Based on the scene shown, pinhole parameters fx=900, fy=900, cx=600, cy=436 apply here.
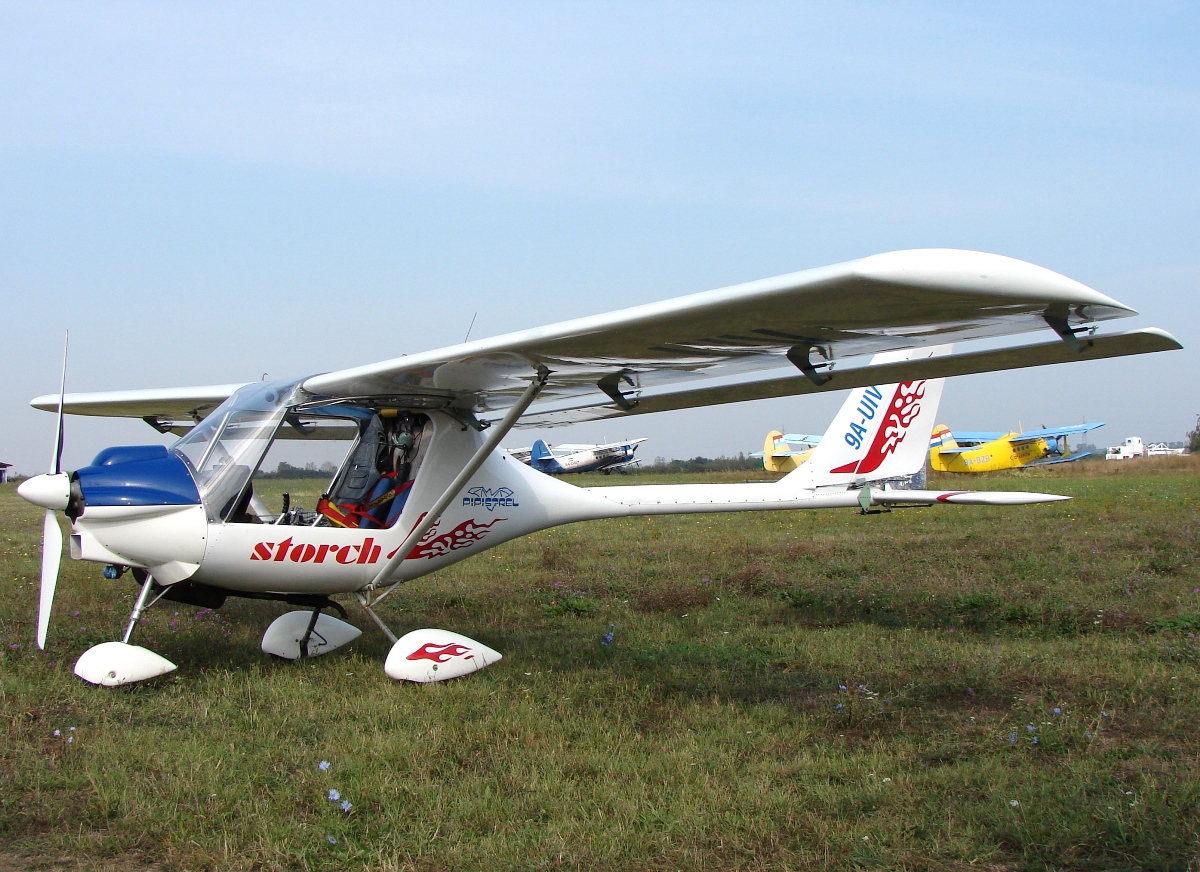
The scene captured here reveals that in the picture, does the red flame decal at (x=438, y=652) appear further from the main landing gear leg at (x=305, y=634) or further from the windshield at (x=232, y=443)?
the windshield at (x=232, y=443)

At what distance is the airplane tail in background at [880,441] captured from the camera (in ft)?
27.9

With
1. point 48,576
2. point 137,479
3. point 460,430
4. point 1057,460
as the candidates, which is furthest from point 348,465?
point 1057,460

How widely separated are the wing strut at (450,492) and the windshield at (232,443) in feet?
3.78

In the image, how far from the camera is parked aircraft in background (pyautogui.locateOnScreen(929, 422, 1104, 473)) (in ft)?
129

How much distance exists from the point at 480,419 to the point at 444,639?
83.9 inches

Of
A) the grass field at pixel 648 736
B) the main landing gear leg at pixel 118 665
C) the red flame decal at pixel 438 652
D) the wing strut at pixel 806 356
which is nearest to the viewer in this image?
the grass field at pixel 648 736

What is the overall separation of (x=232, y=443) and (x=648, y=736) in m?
3.32

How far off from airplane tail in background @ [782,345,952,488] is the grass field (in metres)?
1.16

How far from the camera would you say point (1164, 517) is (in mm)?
13250

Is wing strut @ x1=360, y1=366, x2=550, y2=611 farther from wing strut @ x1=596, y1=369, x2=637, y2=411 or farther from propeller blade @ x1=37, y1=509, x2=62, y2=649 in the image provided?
propeller blade @ x1=37, y1=509, x2=62, y2=649

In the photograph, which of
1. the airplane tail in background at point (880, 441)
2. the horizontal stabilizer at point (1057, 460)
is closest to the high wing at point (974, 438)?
the horizontal stabilizer at point (1057, 460)

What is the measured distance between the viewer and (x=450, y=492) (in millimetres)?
6184

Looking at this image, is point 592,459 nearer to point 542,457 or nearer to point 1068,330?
point 542,457

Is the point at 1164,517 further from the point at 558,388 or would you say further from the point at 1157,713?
the point at 558,388
